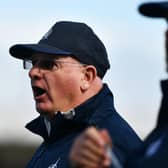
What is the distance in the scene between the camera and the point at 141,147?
361 cm

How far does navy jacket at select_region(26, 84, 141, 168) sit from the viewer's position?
15.7 ft

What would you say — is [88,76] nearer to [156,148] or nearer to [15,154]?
[156,148]

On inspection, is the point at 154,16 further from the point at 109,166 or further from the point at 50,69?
the point at 50,69

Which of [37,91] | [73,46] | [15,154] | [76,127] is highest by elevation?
[73,46]

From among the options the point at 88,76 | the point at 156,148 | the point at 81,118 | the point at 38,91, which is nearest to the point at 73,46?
the point at 88,76

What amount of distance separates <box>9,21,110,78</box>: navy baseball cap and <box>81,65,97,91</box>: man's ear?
36 mm

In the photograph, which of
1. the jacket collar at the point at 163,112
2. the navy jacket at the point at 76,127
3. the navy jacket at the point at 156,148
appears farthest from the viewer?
the navy jacket at the point at 76,127

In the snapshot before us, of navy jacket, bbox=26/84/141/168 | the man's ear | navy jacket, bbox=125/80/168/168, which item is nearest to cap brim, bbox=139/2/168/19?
navy jacket, bbox=125/80/168/168

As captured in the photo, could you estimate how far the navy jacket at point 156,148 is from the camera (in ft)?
11.4

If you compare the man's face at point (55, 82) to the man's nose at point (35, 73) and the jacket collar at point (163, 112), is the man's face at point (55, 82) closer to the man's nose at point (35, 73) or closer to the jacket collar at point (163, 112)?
the man's nose at point (35, 73)

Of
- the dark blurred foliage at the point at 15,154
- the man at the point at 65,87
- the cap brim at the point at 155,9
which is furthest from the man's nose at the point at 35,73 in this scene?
the dark blurred foliage at the point at 15,154

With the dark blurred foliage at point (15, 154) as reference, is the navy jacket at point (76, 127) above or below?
above

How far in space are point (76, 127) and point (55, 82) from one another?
276 millimetres

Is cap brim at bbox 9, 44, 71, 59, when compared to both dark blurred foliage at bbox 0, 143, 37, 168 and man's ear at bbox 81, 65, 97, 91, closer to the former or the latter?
man's ear at bbox 81, 65, 97, 91
